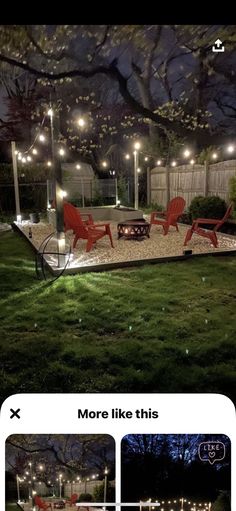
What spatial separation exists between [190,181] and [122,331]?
9833mm

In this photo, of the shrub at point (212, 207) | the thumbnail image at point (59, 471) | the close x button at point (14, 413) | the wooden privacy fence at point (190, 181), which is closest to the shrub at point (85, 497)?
the thumbnail image at point (59, 471)

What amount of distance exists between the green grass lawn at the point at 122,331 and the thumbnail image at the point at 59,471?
448mm

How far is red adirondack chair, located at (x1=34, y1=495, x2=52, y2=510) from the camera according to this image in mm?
967

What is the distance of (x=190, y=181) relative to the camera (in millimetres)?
12930

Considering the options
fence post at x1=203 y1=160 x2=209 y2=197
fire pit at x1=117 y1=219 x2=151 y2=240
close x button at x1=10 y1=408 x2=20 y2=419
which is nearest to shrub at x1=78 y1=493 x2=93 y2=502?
close x button at x1=10 y1=408 x2=20 y2=419

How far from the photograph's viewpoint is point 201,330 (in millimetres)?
3818

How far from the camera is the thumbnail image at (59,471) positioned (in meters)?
0.98

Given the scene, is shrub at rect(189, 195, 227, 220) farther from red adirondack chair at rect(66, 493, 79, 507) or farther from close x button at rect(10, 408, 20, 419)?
red adirondack chair at rect(66, 493, 79, 507)

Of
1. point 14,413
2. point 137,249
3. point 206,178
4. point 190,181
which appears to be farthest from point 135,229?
point 14,413

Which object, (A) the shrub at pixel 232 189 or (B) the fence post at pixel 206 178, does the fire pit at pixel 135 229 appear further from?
(B) the fence post at pixel 206 178

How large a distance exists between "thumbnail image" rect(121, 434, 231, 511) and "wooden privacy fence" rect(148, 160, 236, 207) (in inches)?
409

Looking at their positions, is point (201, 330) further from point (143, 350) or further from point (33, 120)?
point (33, 120)

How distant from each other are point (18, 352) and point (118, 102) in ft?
71.8
